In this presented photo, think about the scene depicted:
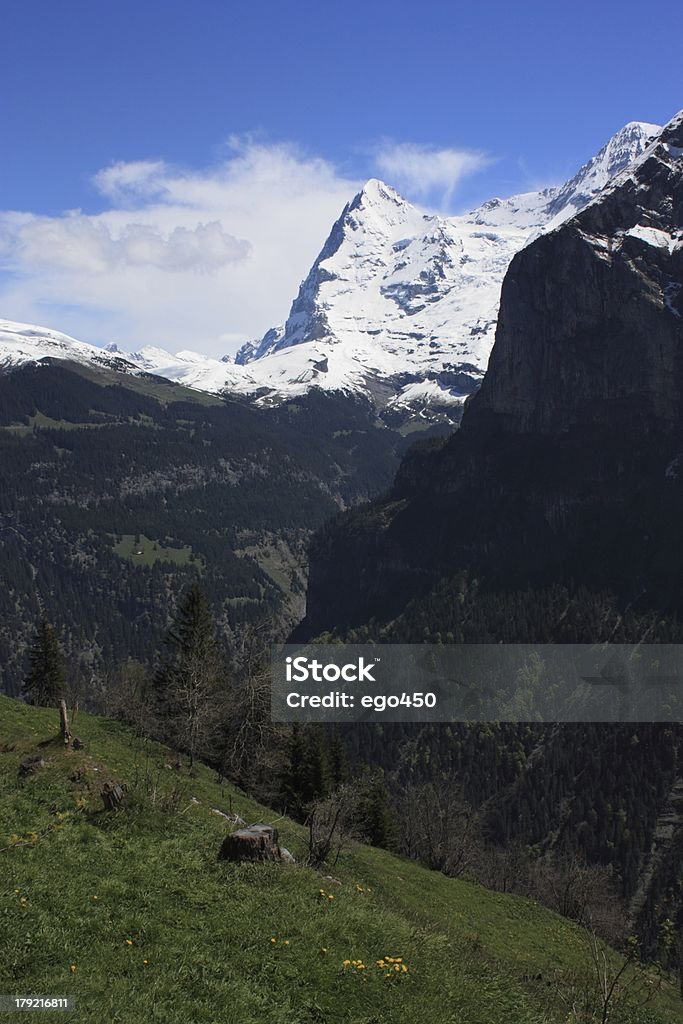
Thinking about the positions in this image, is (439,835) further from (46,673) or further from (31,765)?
(46,673)

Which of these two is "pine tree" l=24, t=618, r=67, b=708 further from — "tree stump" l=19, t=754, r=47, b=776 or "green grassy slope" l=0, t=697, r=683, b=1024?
"tree stump" l=19, t=754, r=47, b=776

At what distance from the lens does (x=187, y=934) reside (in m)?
19.3

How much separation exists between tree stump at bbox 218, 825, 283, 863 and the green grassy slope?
1.89 ft

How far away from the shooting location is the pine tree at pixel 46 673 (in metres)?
82.8

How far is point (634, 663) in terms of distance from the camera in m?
188

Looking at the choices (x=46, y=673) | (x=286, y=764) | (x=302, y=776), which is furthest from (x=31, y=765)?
(x=46, y=673)

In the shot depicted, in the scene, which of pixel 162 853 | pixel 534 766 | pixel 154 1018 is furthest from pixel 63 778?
pixel 534 766

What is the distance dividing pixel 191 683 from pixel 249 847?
101 feet

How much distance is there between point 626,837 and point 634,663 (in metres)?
52.4

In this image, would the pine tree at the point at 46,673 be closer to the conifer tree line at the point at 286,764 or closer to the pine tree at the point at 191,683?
the conifer tree line at the point at 286,764

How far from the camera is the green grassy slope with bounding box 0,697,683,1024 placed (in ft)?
55.7

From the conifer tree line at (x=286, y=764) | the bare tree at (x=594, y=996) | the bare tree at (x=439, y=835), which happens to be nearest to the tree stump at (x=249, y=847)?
the conifer tree line at (x=286, y=764)

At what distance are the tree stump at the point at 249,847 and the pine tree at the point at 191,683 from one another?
82.0ft

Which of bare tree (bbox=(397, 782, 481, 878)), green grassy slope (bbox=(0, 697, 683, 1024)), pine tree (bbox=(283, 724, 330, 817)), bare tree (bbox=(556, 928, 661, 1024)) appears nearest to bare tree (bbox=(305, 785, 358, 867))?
green grassy slope (bbox=(0, 697, 683, 1024))
